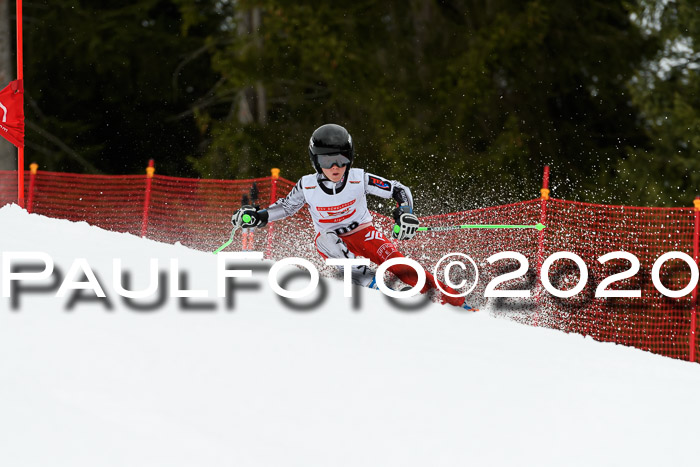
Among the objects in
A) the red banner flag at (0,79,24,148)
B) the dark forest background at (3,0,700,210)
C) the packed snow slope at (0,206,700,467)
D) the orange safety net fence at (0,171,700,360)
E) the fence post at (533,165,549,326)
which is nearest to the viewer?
the packed snow slope at (0,206,700,467)

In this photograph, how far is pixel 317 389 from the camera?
5746mm

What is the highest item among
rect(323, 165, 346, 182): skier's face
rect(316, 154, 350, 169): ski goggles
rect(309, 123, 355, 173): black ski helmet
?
rect(309, 123, 355, 173): black ski helmet

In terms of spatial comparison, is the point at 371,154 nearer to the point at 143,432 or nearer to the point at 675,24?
the point at 675,24

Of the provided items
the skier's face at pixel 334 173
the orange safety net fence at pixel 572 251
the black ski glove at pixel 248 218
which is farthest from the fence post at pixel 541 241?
the black ski glove at pixel 248 218

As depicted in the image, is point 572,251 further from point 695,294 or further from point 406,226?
point 406,226

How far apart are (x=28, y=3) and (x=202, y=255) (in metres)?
17.8

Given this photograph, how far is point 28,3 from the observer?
24.8m

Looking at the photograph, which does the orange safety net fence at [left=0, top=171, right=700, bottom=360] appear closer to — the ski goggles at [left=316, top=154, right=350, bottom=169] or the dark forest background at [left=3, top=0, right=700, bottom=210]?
the ski goggles at [left=316, top=154, right=350, bottom=169]

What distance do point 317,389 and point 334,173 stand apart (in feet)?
7.19

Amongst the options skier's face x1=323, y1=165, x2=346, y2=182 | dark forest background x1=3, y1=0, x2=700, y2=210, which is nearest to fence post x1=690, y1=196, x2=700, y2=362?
skier's face x1=323, y1=165, x2=346, y2=182

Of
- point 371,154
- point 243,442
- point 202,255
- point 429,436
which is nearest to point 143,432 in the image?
point 243,442

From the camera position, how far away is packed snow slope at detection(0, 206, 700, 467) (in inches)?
196

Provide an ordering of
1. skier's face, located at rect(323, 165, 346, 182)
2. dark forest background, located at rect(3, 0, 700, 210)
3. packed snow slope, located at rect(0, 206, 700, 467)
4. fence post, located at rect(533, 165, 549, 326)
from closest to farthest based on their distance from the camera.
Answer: packed snow slope, located at rect(0, 206, 700, 467)
skier's face, located at rect(323, 165, 346, 182)
fence post, located at rect(533, 165, 549, 326)
dark forest background, located at rect(3, 0, 700, 210)

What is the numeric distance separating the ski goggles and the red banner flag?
5244 millimetres
